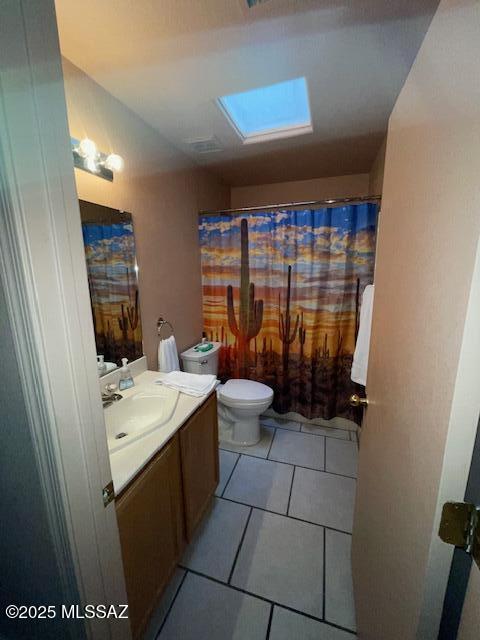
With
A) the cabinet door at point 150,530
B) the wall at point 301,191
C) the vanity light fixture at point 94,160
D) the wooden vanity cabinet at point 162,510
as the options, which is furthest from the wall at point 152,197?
the cabinet door at point 150,530

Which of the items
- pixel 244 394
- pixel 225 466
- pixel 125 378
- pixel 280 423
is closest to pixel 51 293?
pixel 125 378

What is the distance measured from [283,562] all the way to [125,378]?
4.20ft

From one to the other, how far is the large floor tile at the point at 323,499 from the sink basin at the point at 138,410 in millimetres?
1036

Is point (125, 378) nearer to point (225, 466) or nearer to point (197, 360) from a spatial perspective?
point (197, 360)

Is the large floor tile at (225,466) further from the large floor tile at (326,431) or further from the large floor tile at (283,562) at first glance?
the large floor tile at (326,431)

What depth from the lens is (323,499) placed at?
164cm

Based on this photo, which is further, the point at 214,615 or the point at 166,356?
the point at 166,356

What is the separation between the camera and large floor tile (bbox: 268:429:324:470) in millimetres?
1960

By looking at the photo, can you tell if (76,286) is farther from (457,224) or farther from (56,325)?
(457,224)

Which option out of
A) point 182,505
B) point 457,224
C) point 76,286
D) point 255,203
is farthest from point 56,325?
point 255,203

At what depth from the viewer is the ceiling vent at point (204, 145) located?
6.09 feet

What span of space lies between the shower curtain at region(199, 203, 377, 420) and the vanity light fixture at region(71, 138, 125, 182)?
1028 millimetres

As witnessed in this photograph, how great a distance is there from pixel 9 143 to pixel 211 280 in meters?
2.02

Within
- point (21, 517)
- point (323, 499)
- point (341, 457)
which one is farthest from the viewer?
point (341, 457)
